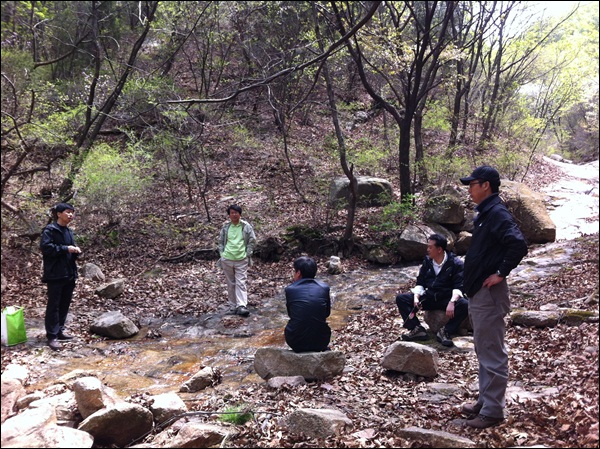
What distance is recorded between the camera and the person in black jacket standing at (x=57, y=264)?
20.0ft

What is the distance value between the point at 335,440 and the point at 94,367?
3.92 meters

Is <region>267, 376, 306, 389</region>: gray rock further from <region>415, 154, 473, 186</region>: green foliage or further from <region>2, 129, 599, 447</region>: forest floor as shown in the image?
<region>415, 154, 473, 186</region>: green foliage

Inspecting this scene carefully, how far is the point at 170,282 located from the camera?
10078 mm

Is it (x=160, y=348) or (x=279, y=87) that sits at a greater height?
(x=279, y=87)

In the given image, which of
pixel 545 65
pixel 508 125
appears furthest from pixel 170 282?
pixel 545 65

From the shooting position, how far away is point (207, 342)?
6961mm

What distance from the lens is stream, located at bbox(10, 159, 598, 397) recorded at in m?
5.48

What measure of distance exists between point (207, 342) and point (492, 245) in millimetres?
4916

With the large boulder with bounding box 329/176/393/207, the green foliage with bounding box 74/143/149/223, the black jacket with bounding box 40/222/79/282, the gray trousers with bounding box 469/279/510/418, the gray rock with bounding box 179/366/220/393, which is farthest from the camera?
the large boulder with bounding box 329/176/393/207

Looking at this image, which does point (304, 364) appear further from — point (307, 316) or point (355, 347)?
point (355, 347)

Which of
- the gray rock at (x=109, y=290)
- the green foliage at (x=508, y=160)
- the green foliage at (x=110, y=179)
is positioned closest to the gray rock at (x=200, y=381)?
the gray rock at (x=109, y=290)

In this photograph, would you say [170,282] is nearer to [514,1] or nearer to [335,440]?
[335,440]

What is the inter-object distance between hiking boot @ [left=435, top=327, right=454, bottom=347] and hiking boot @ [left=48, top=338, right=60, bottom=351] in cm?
532

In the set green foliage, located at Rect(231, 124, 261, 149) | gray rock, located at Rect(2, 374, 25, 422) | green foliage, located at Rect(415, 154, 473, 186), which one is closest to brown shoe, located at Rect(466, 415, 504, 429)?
gray rock, located at Rect(2, 374, 25, 422)
